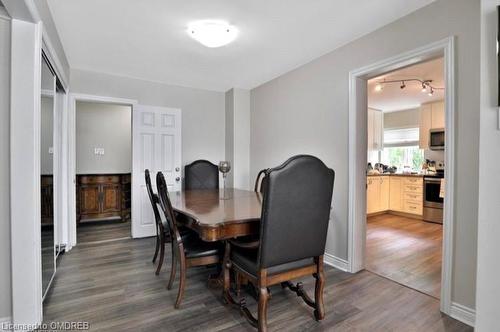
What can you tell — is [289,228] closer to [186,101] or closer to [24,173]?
[24,173]

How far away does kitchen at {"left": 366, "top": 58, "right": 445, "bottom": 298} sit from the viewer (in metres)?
2.87

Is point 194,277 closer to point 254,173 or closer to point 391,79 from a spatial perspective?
point 254,173

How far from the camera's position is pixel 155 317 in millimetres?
1836

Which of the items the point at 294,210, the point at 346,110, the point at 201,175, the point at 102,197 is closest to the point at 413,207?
the point at 346,110

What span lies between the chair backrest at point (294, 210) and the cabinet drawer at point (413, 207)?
4.29 m

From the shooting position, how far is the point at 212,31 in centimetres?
230

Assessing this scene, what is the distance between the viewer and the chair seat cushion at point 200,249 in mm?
1984

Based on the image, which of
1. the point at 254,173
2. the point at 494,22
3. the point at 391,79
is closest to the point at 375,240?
the point at 254,173

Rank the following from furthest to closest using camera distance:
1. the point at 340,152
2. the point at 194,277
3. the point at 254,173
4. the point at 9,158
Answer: the point at 254,173
the point at 340,152
the point at 194,277
the point at 9,158

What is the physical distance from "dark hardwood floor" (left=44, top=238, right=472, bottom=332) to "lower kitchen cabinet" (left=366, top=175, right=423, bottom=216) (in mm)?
2912

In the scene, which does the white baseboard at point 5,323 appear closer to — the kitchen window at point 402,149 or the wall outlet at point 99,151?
the wall outlet at point 99,151

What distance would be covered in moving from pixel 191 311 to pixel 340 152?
2.11 m

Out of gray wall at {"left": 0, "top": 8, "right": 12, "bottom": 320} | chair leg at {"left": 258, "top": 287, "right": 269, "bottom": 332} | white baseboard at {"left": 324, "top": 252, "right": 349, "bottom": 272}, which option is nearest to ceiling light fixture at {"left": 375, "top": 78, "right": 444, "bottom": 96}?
white baseboard at {"left": 324, "top": 252, "right": 349, "bottom": 272}

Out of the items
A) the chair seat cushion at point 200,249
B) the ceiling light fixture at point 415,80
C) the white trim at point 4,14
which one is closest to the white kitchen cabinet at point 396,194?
the ceiling light fixture at point 415,80
